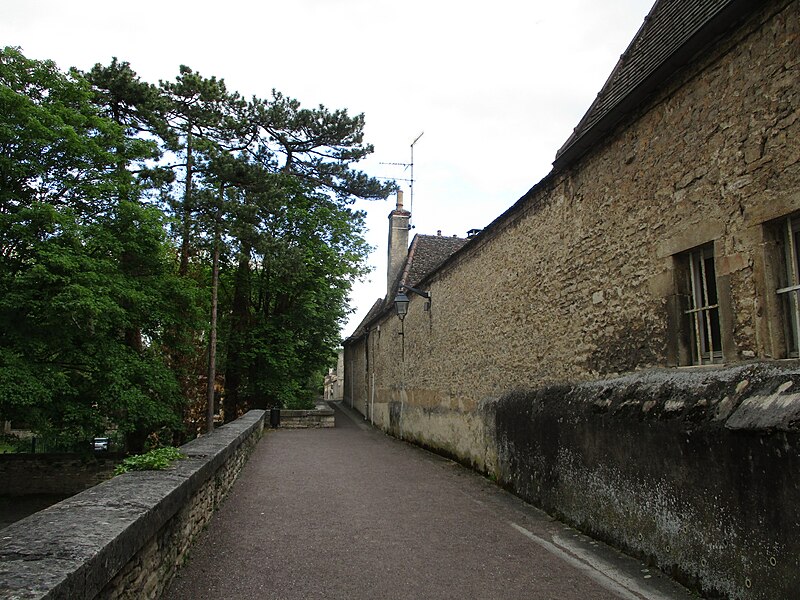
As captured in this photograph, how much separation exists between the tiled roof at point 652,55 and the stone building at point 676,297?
22mm

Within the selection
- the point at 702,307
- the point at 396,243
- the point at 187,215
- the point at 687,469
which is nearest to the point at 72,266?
the point at 187,215

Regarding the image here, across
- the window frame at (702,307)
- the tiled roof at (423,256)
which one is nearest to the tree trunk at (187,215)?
the tiled roof at (423,256)

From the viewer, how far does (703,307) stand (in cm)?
481

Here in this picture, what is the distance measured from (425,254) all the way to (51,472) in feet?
45.5

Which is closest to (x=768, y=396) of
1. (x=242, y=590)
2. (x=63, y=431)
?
(x=242, y=590)

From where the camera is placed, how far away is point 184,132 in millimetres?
18938

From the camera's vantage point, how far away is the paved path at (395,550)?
393 centimetres

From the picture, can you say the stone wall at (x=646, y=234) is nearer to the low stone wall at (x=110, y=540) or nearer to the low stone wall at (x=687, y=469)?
the low stone wall at (x=687, y=469)

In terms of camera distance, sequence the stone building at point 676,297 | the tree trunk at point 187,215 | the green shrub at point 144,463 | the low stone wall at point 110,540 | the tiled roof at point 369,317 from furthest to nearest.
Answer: the tiled roof at point 369,317
the tree trunk at point 187,215
the green shrub at point 144,463
the stone building at point 676,297
the low stone wall at point 110,540

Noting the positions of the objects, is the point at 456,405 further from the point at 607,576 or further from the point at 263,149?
the point at 263,149

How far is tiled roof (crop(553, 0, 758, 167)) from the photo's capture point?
4422mm

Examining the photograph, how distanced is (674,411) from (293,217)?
61.8ft

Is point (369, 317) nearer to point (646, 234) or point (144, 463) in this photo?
point (646, 234)

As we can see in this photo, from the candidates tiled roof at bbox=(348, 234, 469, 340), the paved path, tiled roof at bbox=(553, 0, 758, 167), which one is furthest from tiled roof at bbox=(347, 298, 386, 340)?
tiled roof at bbox=(553, 0, 758, 167)
